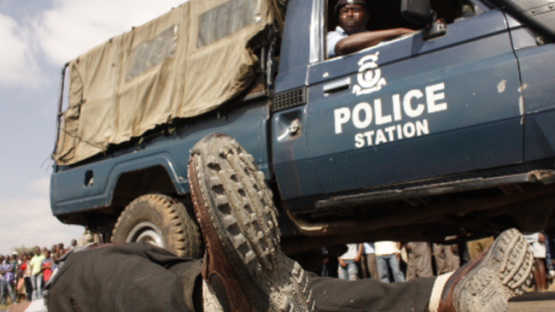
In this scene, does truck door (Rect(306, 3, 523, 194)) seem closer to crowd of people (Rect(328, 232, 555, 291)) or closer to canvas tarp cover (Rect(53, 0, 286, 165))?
canvas tarp cover (Rect(53, 0, 286, 165))

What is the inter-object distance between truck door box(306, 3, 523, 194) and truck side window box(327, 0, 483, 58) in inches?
4.2

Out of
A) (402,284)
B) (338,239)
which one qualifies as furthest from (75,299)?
(338,239)

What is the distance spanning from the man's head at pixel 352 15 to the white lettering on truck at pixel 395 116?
37.2 inches

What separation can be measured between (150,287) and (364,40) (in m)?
2.15

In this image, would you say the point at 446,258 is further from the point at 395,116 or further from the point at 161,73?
the point at 161,73

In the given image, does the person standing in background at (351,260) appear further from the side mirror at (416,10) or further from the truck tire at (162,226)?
the side mirror at (416,10)

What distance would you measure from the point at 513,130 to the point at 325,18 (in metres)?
1.62

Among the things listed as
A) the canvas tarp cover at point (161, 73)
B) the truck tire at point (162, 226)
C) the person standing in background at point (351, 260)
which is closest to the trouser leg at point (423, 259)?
the person standing in background at point (351, 260)

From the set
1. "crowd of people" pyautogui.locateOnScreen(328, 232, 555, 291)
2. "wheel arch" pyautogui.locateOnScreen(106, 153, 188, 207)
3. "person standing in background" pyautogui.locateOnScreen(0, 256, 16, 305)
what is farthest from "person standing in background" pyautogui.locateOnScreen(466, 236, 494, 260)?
"person standing in background" pyautogui.locateOnScreen(0, 256, 16, 305)

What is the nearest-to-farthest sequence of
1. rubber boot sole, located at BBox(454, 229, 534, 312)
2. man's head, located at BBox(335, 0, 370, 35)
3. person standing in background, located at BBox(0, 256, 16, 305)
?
rubber boot sole, located at BBox(454, 229, 534, 312)
man's head, located at BBox(335, 0, 370, 35)
person standing in background, located at BBox(0, 256, 16, 305)

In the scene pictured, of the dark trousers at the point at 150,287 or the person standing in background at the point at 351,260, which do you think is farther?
the person standing in background at the point at 351,260

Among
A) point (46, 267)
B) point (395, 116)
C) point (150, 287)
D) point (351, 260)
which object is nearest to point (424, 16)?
point (395, 116)

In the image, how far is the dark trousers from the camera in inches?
67.9

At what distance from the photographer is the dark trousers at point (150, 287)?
1.72 metres
